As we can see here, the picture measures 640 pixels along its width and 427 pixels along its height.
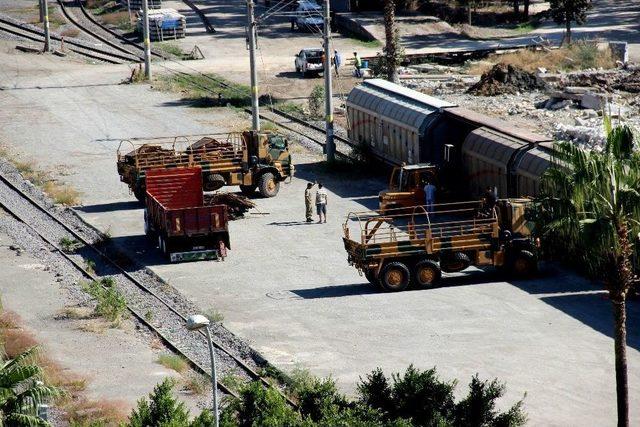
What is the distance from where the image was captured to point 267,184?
45750 mm

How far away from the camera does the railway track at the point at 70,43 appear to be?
259ft

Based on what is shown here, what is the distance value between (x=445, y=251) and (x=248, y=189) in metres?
13.6

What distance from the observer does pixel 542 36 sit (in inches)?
3211

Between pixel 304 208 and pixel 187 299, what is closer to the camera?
pixel 187 299

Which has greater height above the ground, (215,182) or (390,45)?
(390,45)

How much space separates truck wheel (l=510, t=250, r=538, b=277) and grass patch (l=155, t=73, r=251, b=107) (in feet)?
104

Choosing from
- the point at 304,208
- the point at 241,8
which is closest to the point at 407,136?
the point at 304,208

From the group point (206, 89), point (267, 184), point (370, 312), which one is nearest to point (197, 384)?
point (370, 312)

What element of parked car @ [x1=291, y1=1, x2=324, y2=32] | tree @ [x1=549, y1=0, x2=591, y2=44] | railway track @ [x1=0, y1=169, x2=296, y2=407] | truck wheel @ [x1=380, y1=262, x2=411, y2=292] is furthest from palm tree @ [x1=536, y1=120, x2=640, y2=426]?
parked car @ [x1=291, y1=1, x2=324, y2=32]

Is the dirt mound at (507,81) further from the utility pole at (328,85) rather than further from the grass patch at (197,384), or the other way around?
the grass patch at (197,384)

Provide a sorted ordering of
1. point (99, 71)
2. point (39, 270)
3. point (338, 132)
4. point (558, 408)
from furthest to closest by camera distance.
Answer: point (99, 71) < point (338, 132) < point (39, 270) < point (558, 408)

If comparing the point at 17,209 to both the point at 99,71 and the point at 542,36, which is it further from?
the point at 542,36

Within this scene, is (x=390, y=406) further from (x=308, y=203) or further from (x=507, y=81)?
(x=507, y=81)

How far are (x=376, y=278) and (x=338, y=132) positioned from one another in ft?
80.5
